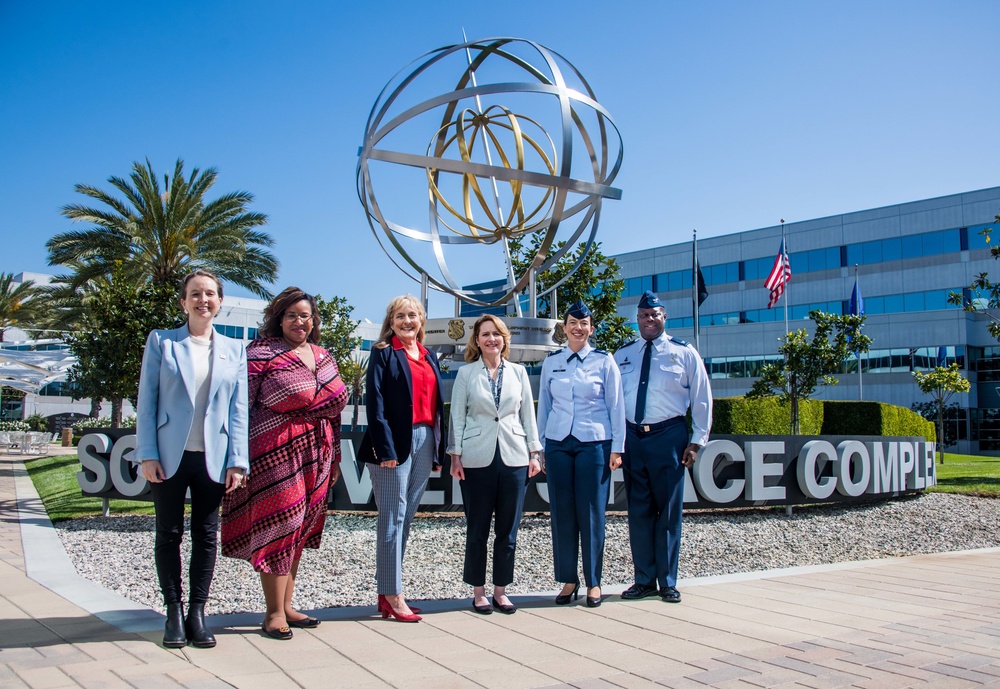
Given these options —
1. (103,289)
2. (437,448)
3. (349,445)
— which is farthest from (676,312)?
(437,448)

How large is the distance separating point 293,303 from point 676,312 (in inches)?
1857

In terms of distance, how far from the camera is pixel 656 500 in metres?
5.25

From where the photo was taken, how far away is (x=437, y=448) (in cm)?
454

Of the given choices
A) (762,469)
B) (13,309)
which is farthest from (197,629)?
(13,309)

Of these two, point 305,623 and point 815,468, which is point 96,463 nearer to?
point 305,623

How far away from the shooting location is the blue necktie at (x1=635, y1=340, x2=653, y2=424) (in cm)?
527

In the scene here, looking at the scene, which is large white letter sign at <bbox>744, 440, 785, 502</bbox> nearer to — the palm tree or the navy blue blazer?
the navy blue blazer

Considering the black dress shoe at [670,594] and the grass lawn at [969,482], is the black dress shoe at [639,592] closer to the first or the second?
the black dress shoe at [670,594]

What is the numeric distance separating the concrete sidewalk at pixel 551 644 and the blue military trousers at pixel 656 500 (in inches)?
11.4

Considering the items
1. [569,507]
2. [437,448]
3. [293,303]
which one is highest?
[293,303]

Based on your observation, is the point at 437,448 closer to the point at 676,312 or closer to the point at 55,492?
the point at 55,492

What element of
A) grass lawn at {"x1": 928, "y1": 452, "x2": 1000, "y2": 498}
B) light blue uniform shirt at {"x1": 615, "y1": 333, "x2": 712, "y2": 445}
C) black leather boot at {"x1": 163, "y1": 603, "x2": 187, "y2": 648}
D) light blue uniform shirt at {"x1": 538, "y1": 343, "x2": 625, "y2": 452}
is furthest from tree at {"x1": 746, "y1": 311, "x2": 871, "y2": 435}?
black leather boot at {"x1": 163, "y1": 603, "x2": 187, "y2": 648}

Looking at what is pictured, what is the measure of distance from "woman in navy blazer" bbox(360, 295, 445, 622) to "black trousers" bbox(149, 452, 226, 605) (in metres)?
0.87

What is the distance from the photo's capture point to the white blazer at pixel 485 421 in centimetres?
458
